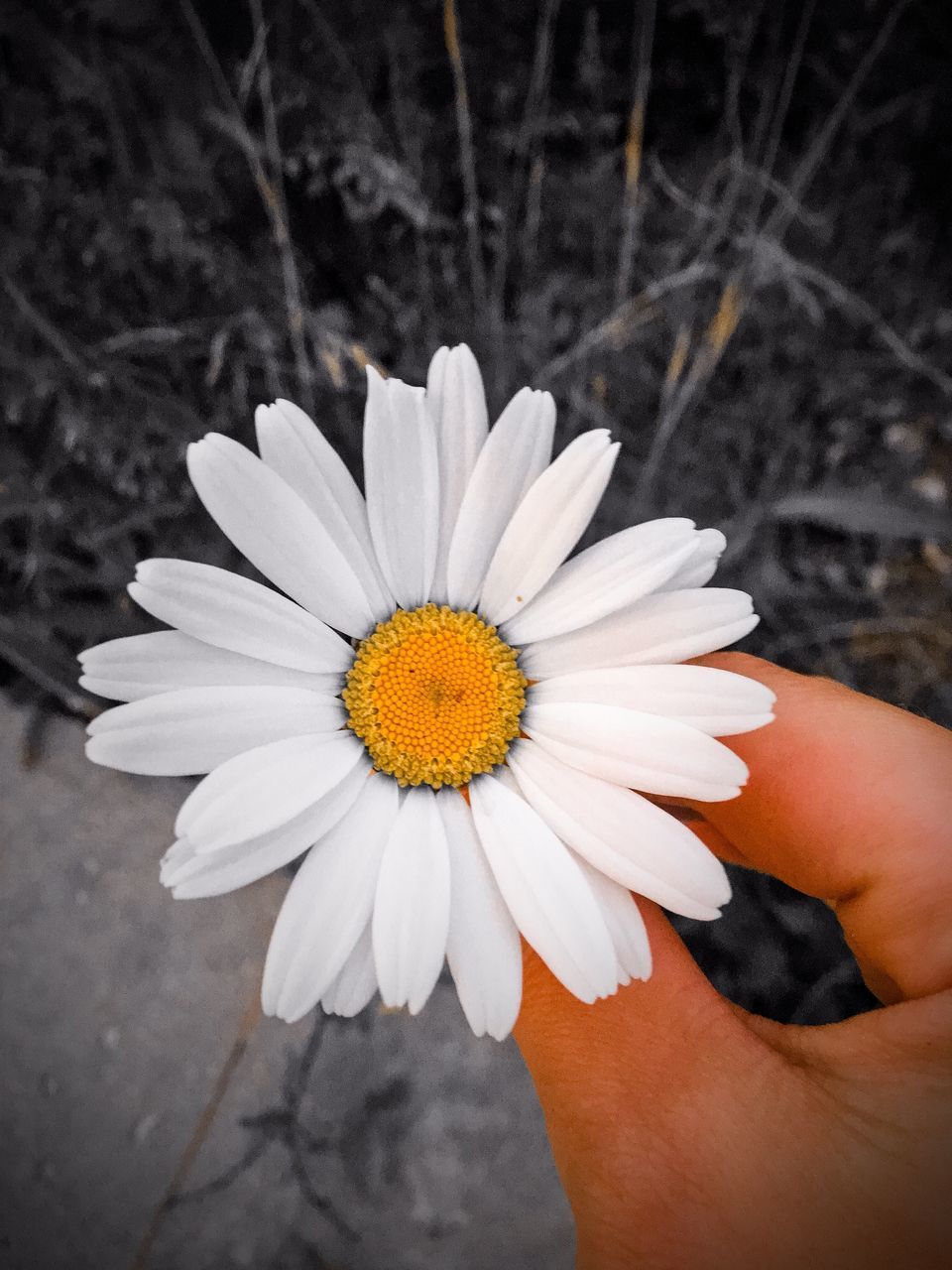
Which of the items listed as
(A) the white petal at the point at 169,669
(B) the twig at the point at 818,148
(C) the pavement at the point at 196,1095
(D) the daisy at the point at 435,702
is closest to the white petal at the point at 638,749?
(D) the daisy at the point at 435,702

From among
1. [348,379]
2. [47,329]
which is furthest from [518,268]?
[47,329]

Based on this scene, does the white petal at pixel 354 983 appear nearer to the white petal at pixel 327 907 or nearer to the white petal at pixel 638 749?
the white petal at pixel 327 907

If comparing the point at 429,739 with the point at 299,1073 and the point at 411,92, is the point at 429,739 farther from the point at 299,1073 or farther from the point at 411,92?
the point at 411,92

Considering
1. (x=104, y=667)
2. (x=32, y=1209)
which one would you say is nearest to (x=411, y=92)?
(x=104, y=667)

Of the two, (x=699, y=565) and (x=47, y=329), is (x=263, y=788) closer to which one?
(x=699, y=565)

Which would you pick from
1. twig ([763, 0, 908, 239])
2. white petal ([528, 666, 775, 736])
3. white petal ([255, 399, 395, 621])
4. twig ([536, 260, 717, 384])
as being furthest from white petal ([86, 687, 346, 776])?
twig ([763, 0, 908, 239])

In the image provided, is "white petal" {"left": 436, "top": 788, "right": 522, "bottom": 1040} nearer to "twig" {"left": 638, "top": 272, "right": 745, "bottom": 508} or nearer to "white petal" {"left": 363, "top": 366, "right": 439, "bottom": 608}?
"white petal" {"left": 363, "top": 366, "right": 439, "bottom": 608}
